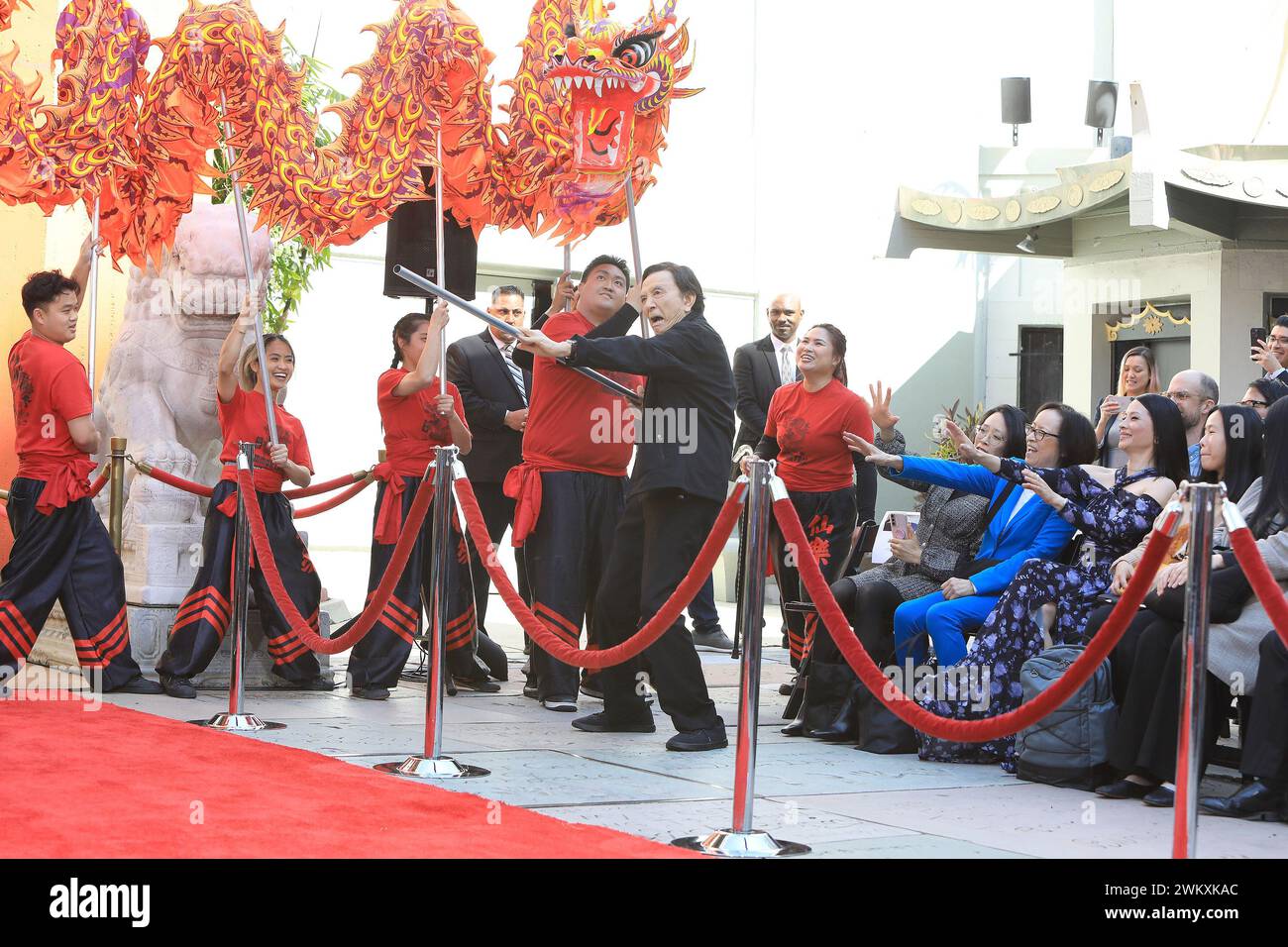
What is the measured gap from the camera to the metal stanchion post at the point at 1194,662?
3697 millimetres

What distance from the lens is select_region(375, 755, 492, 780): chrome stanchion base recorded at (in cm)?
516

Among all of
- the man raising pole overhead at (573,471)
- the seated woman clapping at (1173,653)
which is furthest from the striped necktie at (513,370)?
the seated woman clapping at (1173,653)

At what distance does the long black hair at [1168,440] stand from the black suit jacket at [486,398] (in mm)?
3328

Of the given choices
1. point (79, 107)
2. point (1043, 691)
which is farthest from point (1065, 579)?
point (79, 107)

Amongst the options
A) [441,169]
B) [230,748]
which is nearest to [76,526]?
[230,748]

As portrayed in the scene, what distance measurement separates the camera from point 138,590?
293 inches

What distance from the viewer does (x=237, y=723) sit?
605 cm

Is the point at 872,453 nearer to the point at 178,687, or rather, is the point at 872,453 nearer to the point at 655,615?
the point at 655,615

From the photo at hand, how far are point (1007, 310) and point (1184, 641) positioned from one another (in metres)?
14.4

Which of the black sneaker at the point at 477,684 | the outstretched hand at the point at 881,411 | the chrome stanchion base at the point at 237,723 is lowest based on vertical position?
the black sneaker at the point at 477,684

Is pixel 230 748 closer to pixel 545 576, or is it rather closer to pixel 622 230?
pixel 545 576

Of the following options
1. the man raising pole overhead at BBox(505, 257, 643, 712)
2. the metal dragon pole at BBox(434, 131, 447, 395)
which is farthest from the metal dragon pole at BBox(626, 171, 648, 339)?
the metal dragon pole at BBox(434, 131, 447, 395)

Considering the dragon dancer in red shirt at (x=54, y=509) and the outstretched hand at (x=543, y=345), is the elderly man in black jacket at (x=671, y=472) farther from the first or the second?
the dragon dancer in red shirt at (x=54, y=509)

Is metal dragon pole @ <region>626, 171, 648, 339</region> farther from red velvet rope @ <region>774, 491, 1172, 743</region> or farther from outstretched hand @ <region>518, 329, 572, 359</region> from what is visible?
red velvet rope @ <region>774, 491, 1172, 743</region>
